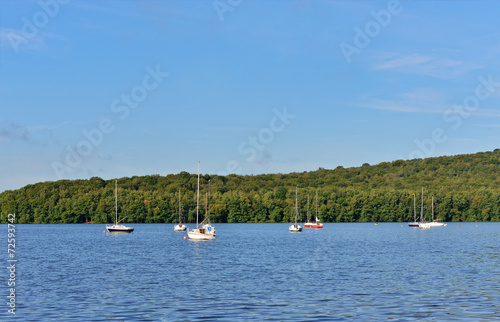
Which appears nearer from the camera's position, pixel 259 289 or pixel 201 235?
pixel 259 289

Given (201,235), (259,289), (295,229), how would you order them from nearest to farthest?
1. (259,289)
2. (201,235)
3. (295,229)

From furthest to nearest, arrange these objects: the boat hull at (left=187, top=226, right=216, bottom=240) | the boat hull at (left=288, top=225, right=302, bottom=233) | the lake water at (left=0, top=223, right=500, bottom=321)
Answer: the boat hull at (left=288, top=225, right=302, bottom=233)
the boat hull at (left=187, top=226, right=216, bottom=240)
the lake water at (left=0, top=223, right=500, bottom=321)

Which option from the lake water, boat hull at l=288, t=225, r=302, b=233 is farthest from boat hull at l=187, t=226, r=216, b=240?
boat hull at l=288, t=225, r=302, b=233

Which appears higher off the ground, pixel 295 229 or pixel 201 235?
pixel 201 235

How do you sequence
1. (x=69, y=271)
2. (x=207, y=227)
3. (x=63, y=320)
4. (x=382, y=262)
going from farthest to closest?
(x=207, y=227) → (x=382, y=262) → (x=69, y=271) → (x=63, y=320)

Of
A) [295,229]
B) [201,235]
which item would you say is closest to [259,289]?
[201,235]

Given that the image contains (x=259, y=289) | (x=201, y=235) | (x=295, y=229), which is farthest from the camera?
(x=295, y=229)

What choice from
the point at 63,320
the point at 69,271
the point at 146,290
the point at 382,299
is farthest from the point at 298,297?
the point at 69,271

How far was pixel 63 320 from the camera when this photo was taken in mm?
31609

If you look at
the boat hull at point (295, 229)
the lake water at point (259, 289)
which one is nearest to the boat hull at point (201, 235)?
the lake water at point (259, 289)

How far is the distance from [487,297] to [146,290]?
22873 mm

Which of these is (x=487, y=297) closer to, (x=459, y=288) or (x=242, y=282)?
(x=459, y=288)

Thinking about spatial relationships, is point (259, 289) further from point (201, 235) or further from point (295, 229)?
point (295, 229)

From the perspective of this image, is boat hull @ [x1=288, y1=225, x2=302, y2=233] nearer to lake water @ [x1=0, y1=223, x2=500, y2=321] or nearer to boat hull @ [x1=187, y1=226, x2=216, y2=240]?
boat hull @ [x1=187, y1=226, x2=216, y2=240]
